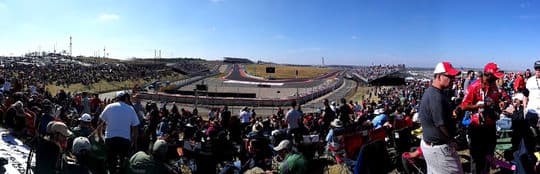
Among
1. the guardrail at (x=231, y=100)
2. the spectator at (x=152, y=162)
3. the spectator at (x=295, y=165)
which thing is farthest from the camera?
the guardrail at (x=231, y=100)

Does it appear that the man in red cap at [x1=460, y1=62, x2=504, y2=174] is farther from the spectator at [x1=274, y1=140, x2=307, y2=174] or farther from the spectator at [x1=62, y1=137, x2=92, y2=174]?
the spectator at [x1=62, y1=137, x2=92, y2=174]

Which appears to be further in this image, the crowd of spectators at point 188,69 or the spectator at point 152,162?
the crowd of spectators at point 188,69

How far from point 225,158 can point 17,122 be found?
666cm

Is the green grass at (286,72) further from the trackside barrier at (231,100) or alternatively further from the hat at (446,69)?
the hat at (446,69)

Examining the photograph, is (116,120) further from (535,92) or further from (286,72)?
(286,72)

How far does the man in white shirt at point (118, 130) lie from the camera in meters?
6.04

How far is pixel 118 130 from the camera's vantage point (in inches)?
238

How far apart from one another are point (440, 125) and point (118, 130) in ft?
14.3

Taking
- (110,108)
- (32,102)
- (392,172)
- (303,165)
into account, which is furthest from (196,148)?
(32,102)

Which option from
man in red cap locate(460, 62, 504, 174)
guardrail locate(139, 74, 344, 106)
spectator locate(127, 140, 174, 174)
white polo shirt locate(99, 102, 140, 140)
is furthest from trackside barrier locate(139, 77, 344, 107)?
spectator locate(127, 140, 174, 174)

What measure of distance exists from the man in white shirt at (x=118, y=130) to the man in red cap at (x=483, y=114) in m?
4.55

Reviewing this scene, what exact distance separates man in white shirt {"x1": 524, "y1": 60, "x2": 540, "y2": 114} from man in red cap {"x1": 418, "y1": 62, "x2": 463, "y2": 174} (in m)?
2.34

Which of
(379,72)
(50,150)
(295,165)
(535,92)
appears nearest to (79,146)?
(50,150)

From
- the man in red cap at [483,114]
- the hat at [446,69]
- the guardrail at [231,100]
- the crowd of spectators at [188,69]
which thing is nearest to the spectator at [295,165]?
the hat at [446,69]
